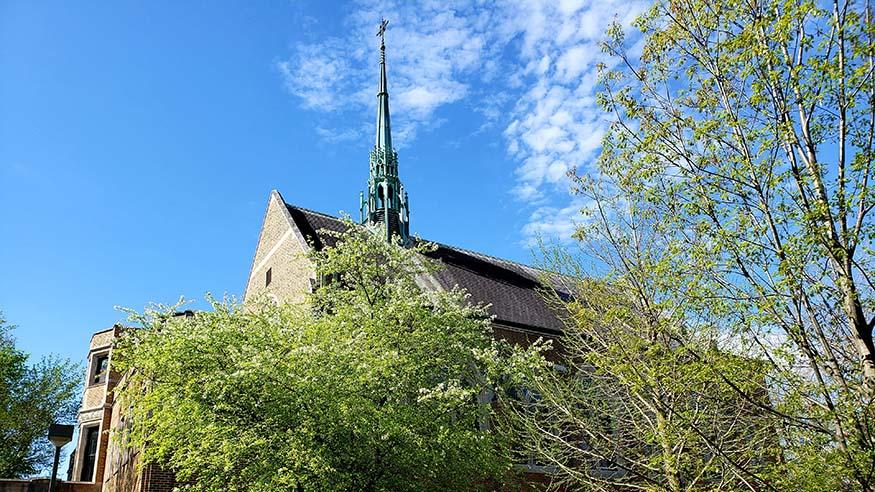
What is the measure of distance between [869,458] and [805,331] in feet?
5.09

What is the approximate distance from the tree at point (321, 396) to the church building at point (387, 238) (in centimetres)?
579

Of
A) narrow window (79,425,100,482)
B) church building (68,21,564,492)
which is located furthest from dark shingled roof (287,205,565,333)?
narrow window (79,425,100,482)

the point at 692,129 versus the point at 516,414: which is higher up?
the point at 692,129

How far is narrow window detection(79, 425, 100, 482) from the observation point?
24.9 m

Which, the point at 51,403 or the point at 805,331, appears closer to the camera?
the point at 805,331

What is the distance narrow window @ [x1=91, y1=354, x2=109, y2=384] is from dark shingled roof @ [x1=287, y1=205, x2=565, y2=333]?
448 inches

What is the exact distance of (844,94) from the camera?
812cm

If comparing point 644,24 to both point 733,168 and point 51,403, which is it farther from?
point 51,403

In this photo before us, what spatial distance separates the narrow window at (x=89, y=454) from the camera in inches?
981

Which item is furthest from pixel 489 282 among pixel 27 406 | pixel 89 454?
pixel 27 406

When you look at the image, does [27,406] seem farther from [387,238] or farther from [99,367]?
[387,238]

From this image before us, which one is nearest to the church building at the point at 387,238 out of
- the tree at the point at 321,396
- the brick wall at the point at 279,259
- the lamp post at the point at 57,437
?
the brick wall at the point at 279,259

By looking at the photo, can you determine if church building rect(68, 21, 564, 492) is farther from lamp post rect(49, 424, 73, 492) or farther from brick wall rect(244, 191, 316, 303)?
lamp post rect(49, 424, 73, 492)

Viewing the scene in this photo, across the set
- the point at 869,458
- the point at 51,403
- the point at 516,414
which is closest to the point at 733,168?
the point at 869,458
